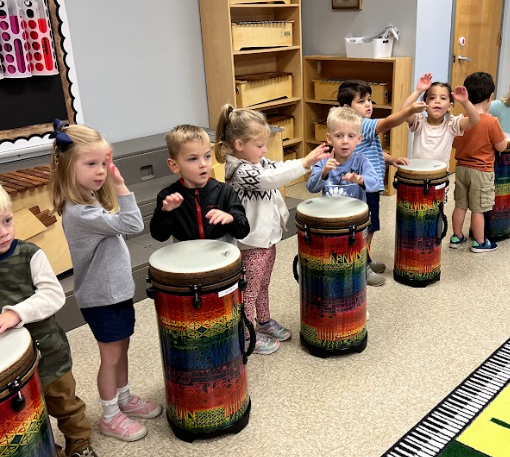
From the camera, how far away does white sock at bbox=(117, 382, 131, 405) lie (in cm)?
218

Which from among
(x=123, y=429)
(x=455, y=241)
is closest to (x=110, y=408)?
(x=123, y=429)

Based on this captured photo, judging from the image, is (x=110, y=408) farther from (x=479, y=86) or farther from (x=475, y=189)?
(x=479, y=86)

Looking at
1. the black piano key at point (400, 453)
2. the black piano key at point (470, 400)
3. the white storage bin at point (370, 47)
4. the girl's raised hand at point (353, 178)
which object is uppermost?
the white storage bin at point (370, 47)

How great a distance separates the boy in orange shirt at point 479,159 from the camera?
3.45m

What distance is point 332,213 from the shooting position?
7.75 ft

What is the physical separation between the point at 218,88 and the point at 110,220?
3003 millimetres

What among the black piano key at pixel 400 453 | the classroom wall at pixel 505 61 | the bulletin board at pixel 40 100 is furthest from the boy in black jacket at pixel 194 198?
the classroom wall at pixel 505 61

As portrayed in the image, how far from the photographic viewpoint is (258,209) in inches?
94.3

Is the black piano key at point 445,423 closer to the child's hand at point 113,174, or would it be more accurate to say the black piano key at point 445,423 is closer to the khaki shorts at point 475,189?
the child's hand at point 113,174

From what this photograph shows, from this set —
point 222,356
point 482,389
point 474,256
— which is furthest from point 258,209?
point 474,256

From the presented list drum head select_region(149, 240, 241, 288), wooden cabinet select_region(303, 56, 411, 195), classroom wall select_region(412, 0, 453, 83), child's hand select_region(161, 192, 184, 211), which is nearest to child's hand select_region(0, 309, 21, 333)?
drum head select_region(149, 240, 241, 288)

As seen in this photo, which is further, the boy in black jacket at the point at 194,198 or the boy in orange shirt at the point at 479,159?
the boy in orange shirt at the point at 479,159

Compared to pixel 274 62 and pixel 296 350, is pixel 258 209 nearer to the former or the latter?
pixel 296 350

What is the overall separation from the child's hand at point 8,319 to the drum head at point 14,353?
0.02 metres
